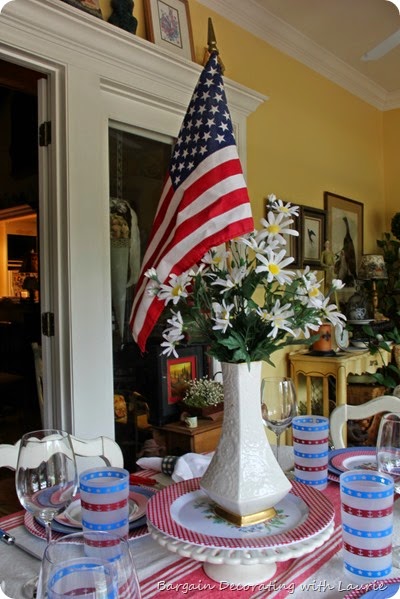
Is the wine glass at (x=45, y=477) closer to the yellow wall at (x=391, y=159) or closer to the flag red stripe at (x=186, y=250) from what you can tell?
the flag red stripe at (x=186, y=250)

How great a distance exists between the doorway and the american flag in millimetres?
2314

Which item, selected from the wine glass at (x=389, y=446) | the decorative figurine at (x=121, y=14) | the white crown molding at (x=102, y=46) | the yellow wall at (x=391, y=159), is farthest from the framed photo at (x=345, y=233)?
the wine glass at (x=389, y=446)

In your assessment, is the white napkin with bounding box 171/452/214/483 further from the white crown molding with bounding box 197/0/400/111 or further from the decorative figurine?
the white crown molding with bounding box 197/0/400/111

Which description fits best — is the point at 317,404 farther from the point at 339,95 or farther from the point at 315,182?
the point at 339,95

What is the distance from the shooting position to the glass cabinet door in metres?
2.40

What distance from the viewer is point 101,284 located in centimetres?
223

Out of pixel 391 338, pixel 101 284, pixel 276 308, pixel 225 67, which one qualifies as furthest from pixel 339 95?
pixel 276 308

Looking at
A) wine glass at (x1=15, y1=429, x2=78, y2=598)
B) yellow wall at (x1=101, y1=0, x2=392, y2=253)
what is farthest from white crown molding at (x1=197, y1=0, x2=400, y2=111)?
wine glass at (x1=15, y1=429, x2=78, y2=598)

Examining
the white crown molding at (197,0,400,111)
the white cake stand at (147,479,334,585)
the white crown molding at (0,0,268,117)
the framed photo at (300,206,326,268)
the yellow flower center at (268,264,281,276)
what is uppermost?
the white crown molding at (197,0,400,111)

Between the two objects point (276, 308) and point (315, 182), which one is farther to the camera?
point (315, 182)

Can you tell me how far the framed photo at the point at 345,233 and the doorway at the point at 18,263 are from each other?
7.04 ft

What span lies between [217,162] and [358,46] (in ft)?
9.57

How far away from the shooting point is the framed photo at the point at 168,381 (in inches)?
99.2

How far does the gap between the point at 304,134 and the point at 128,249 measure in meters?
1.78
